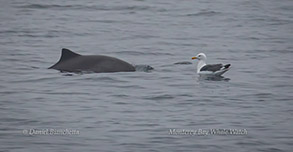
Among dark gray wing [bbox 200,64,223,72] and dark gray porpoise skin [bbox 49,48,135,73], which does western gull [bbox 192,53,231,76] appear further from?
dark gray porpoise skin [bbox 49,48,135,73]

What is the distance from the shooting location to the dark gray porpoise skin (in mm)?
14297

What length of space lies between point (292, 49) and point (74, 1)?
18.5 m

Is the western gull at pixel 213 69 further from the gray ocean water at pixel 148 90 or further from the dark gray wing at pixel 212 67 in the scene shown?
the gray ocean water at pixel 148 90

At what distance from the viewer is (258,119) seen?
10.5 metres

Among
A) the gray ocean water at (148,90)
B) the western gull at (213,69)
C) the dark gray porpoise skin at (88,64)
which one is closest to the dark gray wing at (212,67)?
the western gull at (213,69)

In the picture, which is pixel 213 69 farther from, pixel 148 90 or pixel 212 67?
pixel 148 90

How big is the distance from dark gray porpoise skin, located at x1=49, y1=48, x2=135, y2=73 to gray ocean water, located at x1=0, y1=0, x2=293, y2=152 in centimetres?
19

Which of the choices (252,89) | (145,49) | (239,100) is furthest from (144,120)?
(145,49)

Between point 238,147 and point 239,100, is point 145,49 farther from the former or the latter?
point 238,147

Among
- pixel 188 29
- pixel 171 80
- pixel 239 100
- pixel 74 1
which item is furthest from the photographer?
pixel 74 1

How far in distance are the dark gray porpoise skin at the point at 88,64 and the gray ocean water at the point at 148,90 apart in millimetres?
190

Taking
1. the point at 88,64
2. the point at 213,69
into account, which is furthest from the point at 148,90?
the point at 213,69

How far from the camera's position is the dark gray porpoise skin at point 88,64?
46.9 feet

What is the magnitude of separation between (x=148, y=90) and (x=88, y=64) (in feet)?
6.39
